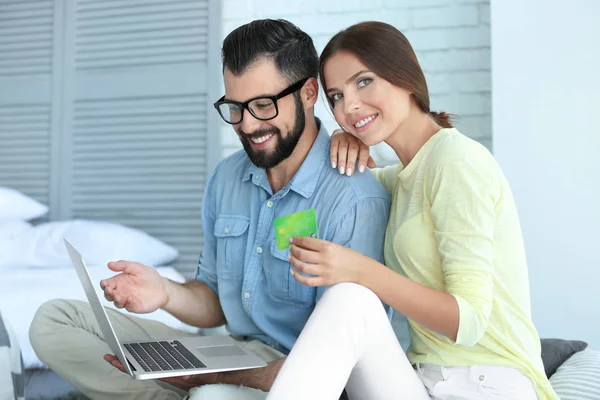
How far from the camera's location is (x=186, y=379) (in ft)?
4.63

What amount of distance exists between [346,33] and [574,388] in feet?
3.30

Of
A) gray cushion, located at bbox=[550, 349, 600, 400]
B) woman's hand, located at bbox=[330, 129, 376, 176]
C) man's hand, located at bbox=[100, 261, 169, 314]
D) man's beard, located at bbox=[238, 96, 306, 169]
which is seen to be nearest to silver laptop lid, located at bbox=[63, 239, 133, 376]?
man's hand, located at bbox=[100, 261, 169, 314]

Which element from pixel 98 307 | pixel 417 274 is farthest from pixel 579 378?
pixel 98 307

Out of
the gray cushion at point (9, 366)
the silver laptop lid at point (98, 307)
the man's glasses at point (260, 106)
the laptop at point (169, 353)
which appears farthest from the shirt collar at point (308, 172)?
the gray cushion at point (9, 366)

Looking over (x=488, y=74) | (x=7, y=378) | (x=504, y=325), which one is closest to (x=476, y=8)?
(x=488, y=74)

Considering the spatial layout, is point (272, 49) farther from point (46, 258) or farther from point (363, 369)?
point (46, 258)

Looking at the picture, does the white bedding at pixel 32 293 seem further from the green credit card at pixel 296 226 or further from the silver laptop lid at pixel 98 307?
the green credit card at pixel 296 226

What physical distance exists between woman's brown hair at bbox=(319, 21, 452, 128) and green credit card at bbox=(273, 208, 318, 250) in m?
0.34

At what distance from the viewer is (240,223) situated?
63.6 inches

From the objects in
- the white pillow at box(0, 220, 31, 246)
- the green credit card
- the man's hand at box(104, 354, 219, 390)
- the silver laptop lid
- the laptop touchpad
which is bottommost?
the man's hand at box(104, 354, 219, 390)

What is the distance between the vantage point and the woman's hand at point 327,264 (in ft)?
3.74

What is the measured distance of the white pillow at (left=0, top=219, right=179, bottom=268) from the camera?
8.88ft

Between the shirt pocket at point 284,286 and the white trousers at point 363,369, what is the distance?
30 cm

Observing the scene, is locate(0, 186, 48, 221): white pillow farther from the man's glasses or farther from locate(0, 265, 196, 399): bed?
the man's glasses
